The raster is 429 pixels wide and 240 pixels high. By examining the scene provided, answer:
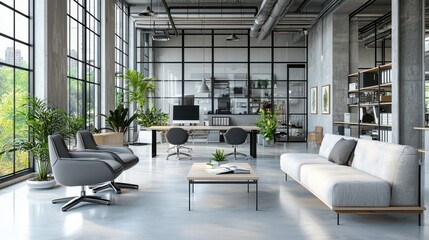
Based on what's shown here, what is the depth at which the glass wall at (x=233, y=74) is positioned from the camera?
1584cm

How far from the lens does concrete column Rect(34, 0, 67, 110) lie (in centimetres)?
677

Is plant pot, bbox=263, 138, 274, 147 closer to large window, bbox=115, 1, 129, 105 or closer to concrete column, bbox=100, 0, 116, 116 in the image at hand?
large window, bbox=115, 1, 129, 105

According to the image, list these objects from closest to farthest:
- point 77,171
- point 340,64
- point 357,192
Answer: point 357,192 < point 77,171 < point 340,64

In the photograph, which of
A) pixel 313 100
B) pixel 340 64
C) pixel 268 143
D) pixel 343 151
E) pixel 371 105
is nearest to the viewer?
pixel 343 151

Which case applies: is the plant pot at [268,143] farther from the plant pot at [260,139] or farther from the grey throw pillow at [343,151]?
the grey throw pillow at [343,151]

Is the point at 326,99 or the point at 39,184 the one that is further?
the point at 326,99

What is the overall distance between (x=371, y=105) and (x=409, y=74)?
201 centimetres

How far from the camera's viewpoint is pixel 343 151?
203 inches

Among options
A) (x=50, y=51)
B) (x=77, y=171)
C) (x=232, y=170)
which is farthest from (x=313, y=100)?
(x=77, y=171)

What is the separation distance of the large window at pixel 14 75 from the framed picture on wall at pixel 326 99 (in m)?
8.86

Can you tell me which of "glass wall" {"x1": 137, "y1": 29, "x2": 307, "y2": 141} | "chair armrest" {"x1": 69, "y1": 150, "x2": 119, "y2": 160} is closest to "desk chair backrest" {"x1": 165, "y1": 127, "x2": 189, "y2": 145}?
"chair armrest" {"x1": 69, "y1": 150, "x2": 119, "y2": 160}

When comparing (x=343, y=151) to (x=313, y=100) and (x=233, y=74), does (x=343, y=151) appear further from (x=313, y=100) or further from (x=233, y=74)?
(x=233, y=74)

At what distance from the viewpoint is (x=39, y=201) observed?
4.95 m

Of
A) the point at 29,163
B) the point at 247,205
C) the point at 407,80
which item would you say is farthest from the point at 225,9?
the point at 247,205
